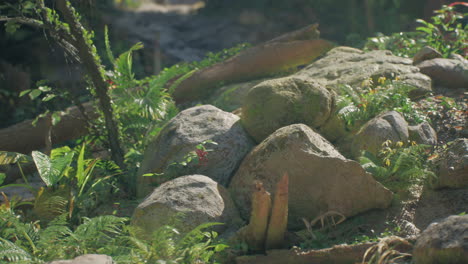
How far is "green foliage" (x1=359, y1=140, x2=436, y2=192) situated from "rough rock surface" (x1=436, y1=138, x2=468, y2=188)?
10cm

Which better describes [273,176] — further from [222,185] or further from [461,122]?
[461,122]

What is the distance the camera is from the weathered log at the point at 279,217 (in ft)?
13.8

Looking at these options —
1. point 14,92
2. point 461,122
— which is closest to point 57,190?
point 461,122

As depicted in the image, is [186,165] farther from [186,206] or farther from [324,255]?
[324,255]

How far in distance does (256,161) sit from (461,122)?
2.49 m

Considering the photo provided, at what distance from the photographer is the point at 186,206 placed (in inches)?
188

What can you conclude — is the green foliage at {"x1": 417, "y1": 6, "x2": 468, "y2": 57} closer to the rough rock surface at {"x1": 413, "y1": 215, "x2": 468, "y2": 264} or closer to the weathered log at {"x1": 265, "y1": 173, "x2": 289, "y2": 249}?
the weathered log at {"x1": 265, "y1": 173, "x2": 289, "y2": 249}

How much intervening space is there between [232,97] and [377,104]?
287 centimetres

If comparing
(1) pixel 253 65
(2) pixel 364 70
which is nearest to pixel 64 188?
(2) pixel 364 70

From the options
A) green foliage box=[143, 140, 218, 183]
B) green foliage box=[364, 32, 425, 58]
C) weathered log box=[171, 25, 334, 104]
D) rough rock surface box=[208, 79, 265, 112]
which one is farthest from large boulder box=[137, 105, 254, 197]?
green foliage box=[364, 32, 425, 58]

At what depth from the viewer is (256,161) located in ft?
17.2

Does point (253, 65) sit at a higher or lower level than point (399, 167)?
higher

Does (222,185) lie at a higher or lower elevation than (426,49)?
lower

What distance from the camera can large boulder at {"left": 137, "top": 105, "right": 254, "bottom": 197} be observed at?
5613 mm
